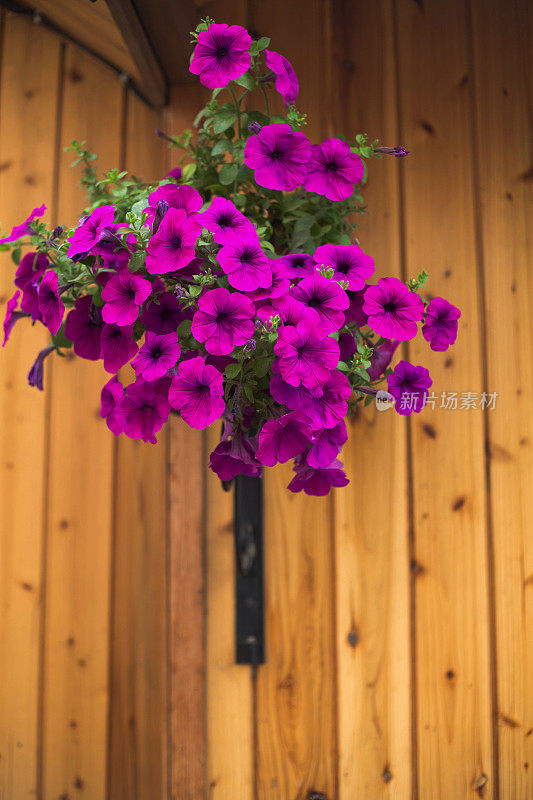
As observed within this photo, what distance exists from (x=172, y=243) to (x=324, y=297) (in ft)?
0.63

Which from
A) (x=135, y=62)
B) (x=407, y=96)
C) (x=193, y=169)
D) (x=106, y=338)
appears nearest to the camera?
(x=106, y=338)

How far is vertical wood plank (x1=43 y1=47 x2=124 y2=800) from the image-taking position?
1.07m

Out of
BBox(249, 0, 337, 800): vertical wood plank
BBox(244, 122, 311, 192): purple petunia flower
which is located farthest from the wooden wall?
BBox(244, 122, 311, 192): purple petunia flower

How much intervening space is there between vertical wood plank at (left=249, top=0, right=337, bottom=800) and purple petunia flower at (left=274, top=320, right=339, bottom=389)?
20.8 inches

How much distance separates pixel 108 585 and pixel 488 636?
30.9 inches

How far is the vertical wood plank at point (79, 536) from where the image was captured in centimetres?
107

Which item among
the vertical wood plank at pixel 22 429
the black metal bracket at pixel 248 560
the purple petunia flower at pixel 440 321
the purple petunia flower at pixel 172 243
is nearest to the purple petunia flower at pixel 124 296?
the purple petunia flower at pixel 172 243

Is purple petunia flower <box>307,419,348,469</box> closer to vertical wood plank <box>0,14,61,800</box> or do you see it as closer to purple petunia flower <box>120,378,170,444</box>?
purple petunia flower <box>120,378,170,444</box>

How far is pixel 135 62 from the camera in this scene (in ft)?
3.35

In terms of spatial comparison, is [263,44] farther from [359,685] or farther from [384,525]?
[359,685]

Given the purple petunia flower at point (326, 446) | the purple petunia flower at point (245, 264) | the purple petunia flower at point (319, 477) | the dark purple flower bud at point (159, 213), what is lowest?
the purple petunia flower at point (319, 477)

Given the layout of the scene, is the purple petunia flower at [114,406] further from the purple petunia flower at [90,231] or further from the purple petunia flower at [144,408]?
the purple petunia flower at [90,231]

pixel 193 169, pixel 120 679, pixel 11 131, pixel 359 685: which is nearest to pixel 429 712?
pixel 359 685

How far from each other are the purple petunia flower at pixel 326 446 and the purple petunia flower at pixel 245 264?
0.20 m
